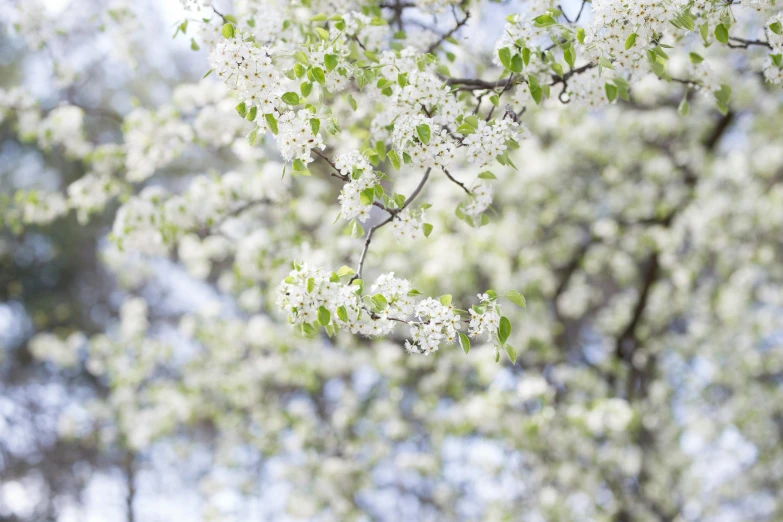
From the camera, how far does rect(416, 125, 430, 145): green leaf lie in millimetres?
2479

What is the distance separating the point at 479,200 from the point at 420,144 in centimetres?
72

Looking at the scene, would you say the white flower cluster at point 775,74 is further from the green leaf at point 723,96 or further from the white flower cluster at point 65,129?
the white flower cluster at point 65,129

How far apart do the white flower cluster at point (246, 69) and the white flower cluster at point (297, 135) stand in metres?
0.09

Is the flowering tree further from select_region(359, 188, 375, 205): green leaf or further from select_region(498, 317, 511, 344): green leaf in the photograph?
select_region(498, 317, 511, 344): green leaf

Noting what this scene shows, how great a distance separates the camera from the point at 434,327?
2484 millimetres

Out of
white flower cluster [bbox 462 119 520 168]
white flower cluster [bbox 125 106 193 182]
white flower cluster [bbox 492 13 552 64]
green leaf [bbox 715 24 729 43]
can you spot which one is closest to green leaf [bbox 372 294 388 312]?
white flower cluster [bbox 462 119 520 168]

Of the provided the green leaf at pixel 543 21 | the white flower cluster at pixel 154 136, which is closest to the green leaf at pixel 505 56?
the green leaf at pixel 543 21

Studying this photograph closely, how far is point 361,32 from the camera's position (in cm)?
333

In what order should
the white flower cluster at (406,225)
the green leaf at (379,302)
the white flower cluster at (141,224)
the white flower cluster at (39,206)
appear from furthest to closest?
the white flower cluster at (39,206), the white flower cluster at (141,224), the white flower cluster at (406,225), the green leaf at (379,302)

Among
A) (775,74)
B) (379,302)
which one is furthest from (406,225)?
(775,74)

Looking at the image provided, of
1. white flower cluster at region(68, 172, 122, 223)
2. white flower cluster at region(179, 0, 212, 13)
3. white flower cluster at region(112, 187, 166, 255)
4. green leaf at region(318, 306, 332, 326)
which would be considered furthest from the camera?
white flower cluster at region(68, 172, 122, 223)

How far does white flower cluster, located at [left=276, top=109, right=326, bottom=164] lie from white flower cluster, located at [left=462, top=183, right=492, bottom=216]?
975 mm

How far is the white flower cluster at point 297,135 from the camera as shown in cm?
248

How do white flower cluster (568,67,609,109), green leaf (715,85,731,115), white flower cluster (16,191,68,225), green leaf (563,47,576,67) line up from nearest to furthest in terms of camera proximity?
green leaf (563,47,576,67)
white flower cluster (568,67,609,109)
green leaf (715,85,731,115)
white flower cluster (16,191,68,225)
